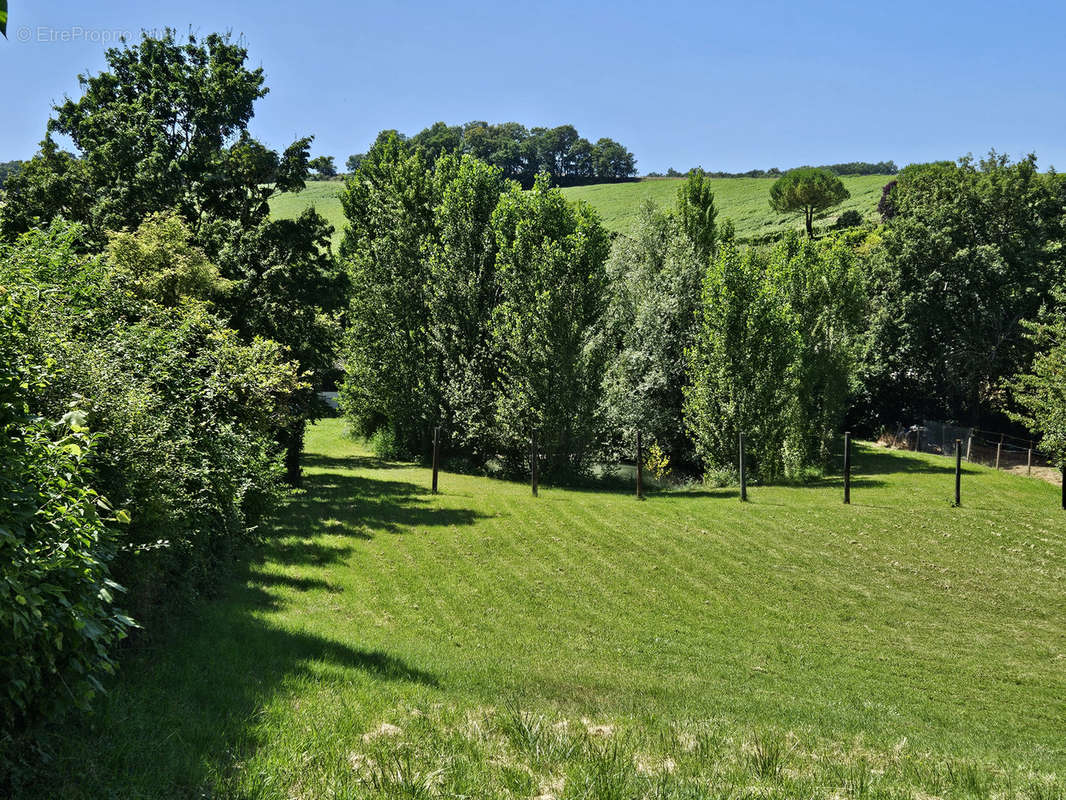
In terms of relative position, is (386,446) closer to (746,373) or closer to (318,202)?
(746,373)

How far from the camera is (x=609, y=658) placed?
1235cm

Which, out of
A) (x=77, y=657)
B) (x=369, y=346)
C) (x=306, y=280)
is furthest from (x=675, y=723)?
(x=369, y=346)

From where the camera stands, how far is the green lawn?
6031 millimetres

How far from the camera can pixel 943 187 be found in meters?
49.7

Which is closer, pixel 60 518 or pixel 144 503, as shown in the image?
pixel 60 518

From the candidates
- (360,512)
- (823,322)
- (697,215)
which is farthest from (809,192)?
(360,512)

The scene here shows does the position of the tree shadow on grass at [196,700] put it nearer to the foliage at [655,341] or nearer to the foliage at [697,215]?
the foliage at [655,341]

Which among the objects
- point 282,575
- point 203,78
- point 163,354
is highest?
point 203,78

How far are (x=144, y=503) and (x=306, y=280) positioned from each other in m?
20.2

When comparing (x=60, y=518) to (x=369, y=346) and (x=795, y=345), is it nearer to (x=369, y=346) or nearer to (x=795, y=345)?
(x=795, y=345)

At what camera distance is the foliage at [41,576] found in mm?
4441

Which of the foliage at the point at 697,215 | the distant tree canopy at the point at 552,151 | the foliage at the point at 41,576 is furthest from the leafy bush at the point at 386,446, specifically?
the distant tree canopy at the point at 552,151

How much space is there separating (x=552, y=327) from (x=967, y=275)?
3136cm

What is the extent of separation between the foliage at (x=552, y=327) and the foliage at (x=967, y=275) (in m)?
24.3
